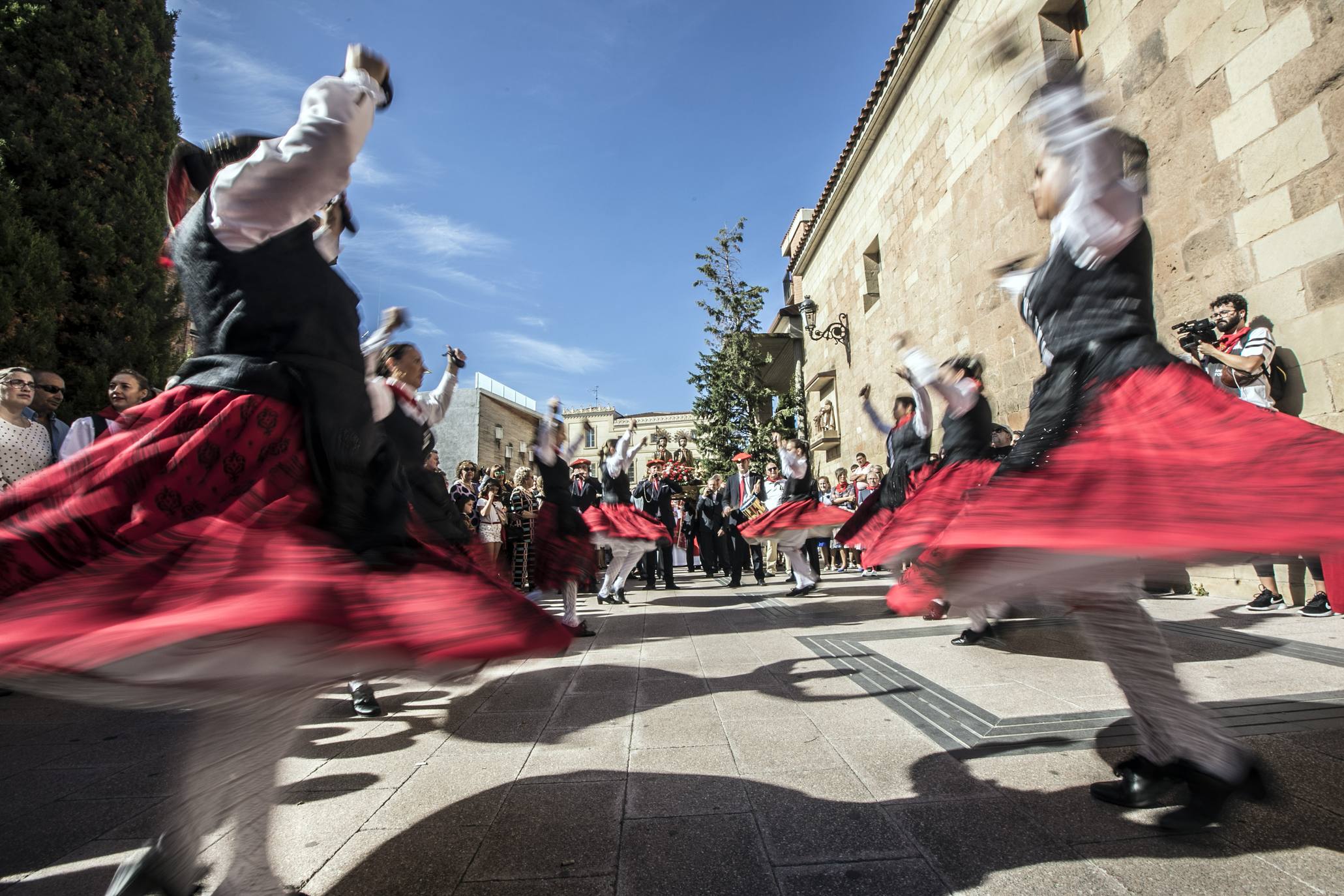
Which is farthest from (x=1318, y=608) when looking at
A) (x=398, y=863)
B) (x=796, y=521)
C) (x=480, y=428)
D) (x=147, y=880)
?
(x=480, y=428)

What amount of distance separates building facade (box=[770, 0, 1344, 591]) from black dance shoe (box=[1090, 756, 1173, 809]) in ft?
5.74

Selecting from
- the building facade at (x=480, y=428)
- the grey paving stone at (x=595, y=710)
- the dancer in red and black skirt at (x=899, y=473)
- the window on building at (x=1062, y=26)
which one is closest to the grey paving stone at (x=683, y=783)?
the grey paving stone at (x=595, y=710)

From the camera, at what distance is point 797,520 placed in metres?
7.66

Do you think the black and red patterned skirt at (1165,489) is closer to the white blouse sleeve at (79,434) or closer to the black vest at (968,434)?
the black vest at (968,434)

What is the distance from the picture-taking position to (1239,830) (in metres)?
1.64

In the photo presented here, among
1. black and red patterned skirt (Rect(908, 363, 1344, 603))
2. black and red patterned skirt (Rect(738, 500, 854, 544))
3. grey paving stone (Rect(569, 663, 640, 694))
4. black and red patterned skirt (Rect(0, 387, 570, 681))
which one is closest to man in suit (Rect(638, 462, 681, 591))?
black and red patterned skirt (Rect(738, 500, 854, 544))

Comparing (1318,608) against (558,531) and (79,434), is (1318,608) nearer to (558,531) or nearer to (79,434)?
(558,531)

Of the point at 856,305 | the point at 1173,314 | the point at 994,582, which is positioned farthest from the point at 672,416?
the point at 994,582

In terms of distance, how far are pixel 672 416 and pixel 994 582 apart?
6200cm

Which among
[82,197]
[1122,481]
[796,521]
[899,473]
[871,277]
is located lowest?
[1122,481]

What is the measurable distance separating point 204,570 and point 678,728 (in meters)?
2.07

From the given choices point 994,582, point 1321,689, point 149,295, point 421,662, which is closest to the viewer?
point 421,662

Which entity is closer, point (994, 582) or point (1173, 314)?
point (994, 582)

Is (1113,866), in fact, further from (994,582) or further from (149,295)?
(149,295)
